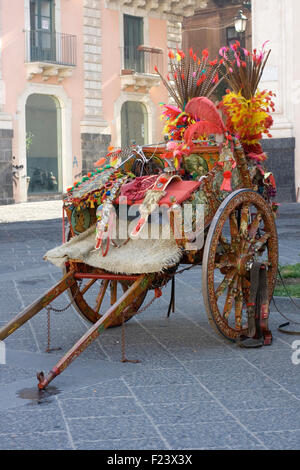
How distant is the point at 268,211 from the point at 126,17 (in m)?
22.6

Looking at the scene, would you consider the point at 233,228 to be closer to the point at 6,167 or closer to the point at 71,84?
the point at 6,167

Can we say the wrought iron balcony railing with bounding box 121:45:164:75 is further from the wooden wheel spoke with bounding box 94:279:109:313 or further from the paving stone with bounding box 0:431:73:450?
the paving stone with bounding box 0:431:73:450

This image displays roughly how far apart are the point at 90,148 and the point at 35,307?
20.9 m

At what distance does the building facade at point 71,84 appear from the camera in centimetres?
2309

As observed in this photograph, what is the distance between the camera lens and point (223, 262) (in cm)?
520

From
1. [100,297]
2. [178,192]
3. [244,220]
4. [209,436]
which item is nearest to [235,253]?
[244,220]

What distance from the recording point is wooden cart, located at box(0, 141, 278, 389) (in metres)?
4.83

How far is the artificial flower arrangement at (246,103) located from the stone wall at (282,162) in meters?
12.0

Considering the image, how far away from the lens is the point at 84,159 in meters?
25.3

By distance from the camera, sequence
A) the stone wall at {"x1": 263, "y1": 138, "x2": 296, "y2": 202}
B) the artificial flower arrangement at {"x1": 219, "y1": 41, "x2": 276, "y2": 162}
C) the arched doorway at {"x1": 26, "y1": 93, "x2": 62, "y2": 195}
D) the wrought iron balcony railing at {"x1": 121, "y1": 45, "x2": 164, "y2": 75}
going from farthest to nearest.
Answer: the wrought iron balcony railing at {"x1": 121, "y1": 45, "x2": 164, "y2": 75}
the arched doorway at {"x1": 26, "y1": 93, "x2": 62, "y2": 195}
the stone wall at {"x1": 263, "y1": 138, "x2": 296, "y2": 202}
the artificial flower arrangement at {"x1": 219, "y1": 41, "x2": 276, "y2": 162}

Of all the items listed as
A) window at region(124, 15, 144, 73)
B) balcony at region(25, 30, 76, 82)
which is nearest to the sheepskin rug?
balcony at region(25, 30, 76, 82)

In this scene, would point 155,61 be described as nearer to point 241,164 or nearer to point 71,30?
point 71,30

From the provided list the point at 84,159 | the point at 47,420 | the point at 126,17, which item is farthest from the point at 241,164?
the point at 126,17

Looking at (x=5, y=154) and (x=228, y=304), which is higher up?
(x=5, y=154)
